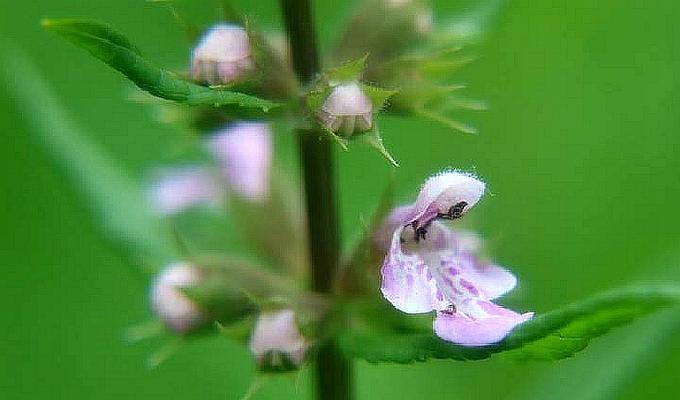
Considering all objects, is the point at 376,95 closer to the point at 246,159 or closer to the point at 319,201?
the point at 319,201

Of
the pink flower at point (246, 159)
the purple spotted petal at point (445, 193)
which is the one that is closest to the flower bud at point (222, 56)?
the purple spotted petal at point (445, 193)

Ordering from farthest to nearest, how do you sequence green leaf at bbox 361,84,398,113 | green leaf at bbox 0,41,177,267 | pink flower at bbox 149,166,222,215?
pink flower at bbox 149,166,222,215 < green leaf at bbox 0,41,177,267 < green leaf at bbox 361,84,398,113

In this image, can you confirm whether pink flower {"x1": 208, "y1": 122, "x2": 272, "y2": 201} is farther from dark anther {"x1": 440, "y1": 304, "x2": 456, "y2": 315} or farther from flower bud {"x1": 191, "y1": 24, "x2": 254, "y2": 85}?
dark anther {"x1": 440, "y1": 304, "x2": 456, "y2": 315}

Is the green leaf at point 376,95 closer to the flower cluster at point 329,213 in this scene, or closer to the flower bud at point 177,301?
the flower cluster at point 329,213

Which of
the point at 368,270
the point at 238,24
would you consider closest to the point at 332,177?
the point at 368,270

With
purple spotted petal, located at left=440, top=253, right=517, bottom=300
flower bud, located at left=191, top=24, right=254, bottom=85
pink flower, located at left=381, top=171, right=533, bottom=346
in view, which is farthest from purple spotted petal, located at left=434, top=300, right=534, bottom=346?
flower bud, located at left=191, top=24, right=254, bottom=85

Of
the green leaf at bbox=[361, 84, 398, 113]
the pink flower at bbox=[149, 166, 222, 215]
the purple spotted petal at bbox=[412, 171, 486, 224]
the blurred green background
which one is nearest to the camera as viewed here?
the green leaf at bbox=[361, 84, 398, 113]

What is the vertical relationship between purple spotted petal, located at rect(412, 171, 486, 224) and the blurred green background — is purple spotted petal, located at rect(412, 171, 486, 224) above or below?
below

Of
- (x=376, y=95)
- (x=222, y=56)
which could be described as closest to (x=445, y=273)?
(x=376, y=95)
